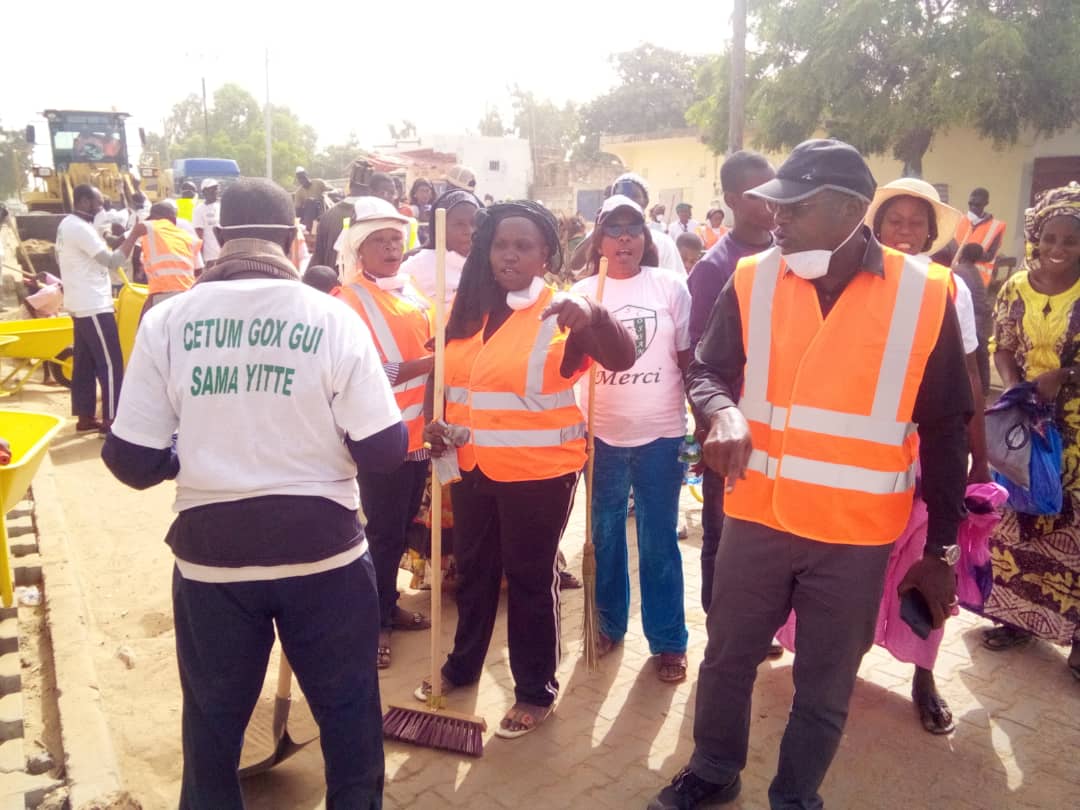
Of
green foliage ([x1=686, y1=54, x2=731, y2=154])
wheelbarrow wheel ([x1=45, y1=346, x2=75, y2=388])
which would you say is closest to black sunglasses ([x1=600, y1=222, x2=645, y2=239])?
wheelbarrow wheel ([x1=45, y1=346, x2=75, y2=388])

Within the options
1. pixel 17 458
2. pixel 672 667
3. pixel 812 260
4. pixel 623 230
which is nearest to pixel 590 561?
pixel 672 667

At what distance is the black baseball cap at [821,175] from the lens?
2418 millimetres

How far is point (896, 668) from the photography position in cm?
399

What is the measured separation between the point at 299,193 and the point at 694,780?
11.6 metres

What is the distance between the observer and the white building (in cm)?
3878

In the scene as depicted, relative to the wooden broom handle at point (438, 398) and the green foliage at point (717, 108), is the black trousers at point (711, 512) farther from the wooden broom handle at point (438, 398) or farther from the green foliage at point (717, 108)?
the green foliage at point (717, 108)

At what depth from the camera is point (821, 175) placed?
95.2 inches

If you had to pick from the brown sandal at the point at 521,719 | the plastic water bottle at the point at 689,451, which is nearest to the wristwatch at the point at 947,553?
the plastic water bottle at the point at 689,451

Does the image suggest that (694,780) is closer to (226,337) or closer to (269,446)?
(269,446)

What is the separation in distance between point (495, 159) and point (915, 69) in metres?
26.7

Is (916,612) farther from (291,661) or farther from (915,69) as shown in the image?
(915,69)

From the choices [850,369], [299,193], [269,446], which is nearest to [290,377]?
[269,446]

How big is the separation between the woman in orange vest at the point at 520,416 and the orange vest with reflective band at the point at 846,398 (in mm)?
737

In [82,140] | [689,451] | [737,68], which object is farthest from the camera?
[82,140]
